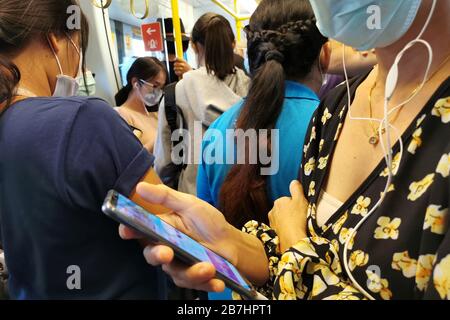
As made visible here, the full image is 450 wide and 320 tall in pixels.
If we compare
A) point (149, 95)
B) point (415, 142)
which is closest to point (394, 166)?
point (415, 142)

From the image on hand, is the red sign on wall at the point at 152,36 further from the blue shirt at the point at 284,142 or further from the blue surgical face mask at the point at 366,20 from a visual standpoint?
the blue surgical face mask at the point at 366,20

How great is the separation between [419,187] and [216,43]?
1375mm

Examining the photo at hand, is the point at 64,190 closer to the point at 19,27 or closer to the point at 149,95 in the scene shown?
the point at 19,27

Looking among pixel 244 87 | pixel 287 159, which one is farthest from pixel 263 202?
pixel 244 87

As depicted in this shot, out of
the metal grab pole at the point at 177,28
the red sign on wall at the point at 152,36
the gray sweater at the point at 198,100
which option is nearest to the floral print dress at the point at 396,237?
the gray sweater at the point at 198,100

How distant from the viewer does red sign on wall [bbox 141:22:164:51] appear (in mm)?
2963

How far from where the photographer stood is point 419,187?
0.48 metres

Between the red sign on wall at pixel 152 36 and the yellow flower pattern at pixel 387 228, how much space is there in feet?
9.12

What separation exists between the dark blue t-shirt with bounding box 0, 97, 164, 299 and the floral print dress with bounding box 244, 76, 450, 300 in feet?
1.25

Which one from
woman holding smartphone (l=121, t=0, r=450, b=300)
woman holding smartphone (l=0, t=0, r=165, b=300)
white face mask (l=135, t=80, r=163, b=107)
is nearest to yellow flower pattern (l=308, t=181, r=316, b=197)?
woman holding smartphone (l=121, t=0, r=450, b=300)

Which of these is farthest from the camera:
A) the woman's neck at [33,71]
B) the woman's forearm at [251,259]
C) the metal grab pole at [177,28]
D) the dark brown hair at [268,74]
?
the metal grab pole at [177,28]

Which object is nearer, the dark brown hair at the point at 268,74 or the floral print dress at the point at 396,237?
the floral print dress at the point at 396,237

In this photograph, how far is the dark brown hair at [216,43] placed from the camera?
5.34ft

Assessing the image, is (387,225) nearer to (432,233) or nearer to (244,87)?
(432,233)
